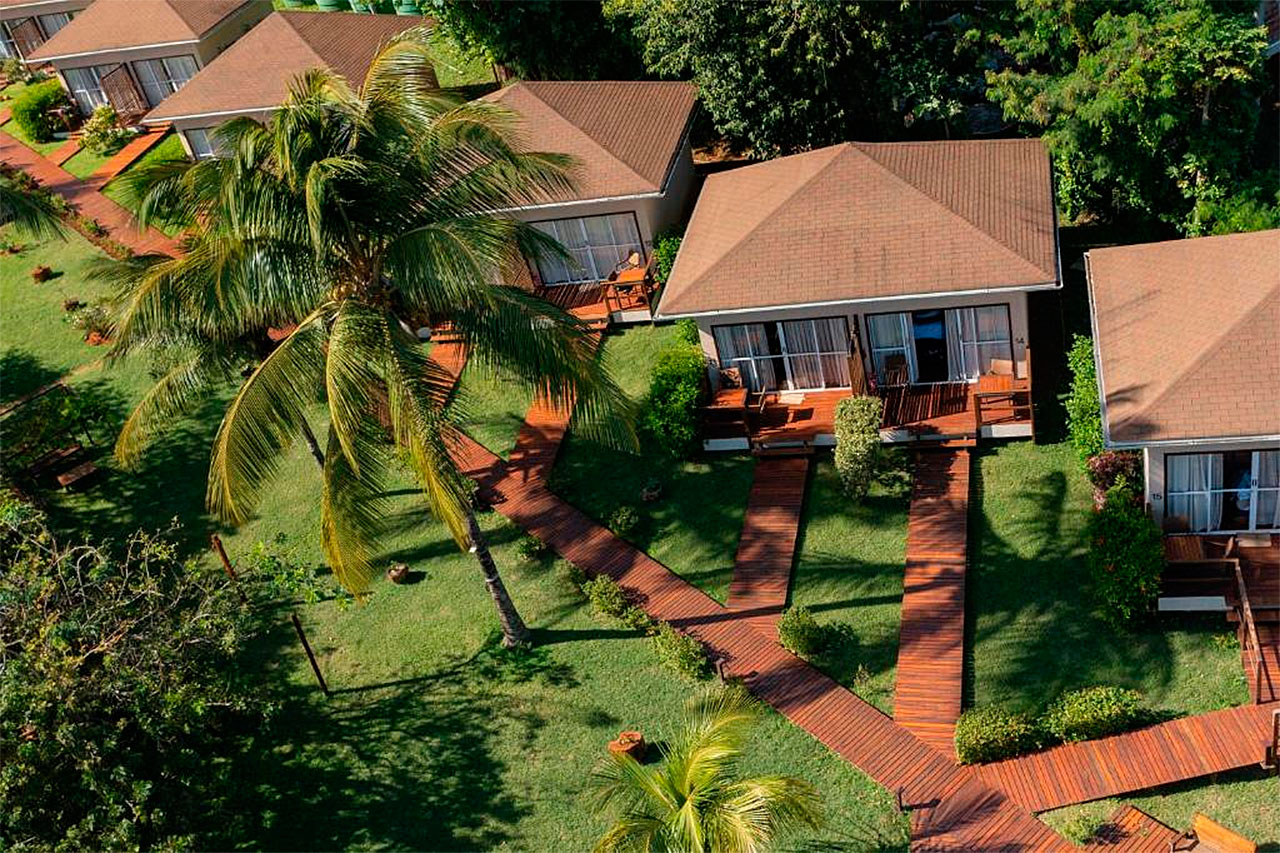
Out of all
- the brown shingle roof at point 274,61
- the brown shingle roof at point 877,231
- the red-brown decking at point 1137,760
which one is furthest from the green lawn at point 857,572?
the brown shingle roof at point 274,61

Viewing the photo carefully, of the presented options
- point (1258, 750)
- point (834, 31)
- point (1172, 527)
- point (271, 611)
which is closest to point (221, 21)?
point (834, 31)

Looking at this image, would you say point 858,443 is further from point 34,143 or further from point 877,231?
point 34,143

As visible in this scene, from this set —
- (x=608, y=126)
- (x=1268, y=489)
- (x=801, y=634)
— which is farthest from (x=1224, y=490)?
(x=608, y=126)

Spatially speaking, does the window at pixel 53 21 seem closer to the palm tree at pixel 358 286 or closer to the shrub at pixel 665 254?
the shrub at pixel 665 254

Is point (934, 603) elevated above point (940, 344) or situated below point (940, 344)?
below

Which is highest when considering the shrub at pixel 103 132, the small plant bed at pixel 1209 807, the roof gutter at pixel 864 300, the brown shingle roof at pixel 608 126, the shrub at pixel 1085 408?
the shrub at pixel 103 132

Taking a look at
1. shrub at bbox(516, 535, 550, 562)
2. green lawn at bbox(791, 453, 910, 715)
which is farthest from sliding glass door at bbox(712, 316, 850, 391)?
shrub at bbox(516, 535, 550, 562)
